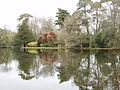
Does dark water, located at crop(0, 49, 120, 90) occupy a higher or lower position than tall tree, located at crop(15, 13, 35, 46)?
lower

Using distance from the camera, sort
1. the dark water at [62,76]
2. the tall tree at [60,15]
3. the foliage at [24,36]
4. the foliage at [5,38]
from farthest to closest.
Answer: the foliage at [5,38], the tall tree at [60,15], the foliage at [24,36], the dark water at [62,76]

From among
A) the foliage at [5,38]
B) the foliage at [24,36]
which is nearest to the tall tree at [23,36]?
the foliage at [24,36]

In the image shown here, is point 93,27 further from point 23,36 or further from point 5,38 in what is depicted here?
point 5,38

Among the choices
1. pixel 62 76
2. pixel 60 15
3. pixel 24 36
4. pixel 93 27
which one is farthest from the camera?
pixel 60 15

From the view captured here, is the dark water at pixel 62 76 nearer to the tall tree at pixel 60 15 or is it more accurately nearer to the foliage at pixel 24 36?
the foliage at pixel 24 36

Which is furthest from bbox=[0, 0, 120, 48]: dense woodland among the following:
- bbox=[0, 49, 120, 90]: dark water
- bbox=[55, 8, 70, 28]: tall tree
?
bbox=[0, 49, 120, 90]: dark water

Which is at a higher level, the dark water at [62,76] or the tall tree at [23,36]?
the tall tree at [23,36]

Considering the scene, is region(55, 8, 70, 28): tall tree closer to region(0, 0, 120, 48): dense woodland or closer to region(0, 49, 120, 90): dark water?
region(0, 0, 120, 48): dense woodland

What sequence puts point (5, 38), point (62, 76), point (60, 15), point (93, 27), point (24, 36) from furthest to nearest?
1. point (5, 38)
2. point (60, 15)
3. point (24, 36)
4. point (93, 27)
5. point (62, 76)

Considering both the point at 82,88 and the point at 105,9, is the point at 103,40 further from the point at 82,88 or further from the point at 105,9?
the point at 82,88

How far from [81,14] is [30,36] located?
16982 mm

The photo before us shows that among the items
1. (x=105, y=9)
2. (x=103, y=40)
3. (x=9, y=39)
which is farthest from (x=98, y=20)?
(x=9, y=39)

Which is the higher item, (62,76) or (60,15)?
(60,15)

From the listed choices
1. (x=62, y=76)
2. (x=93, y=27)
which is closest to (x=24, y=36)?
(x=93, y=27)
